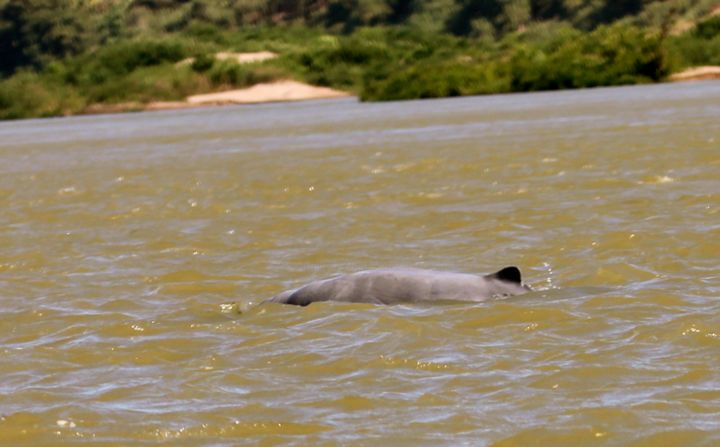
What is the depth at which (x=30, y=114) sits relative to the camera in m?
65.9

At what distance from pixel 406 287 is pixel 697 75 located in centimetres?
4190

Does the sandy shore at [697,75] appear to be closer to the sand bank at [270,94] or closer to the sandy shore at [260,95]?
the sandy shore at [260,95]

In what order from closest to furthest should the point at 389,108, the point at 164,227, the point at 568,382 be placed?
the point at 568,382 < the point at 164,227 < the point at 389,108

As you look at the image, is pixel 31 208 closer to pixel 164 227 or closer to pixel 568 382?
pixel 164 227

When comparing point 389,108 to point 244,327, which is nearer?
point 244,327

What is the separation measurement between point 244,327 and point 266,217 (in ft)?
19.0

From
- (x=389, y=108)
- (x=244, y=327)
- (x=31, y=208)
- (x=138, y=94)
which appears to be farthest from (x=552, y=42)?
(x=244, y=327)

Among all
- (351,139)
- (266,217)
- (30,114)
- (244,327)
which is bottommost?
(30,114)

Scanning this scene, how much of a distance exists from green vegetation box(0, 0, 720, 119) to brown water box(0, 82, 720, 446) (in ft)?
97.8

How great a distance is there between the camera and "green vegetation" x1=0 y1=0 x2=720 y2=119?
50625mm

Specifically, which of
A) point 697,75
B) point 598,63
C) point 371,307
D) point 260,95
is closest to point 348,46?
point 260,95

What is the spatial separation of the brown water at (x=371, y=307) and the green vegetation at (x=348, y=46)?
29.8 metres

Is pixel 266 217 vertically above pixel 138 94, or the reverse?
pixel 266 217

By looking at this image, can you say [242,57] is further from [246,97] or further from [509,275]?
[509,275]
